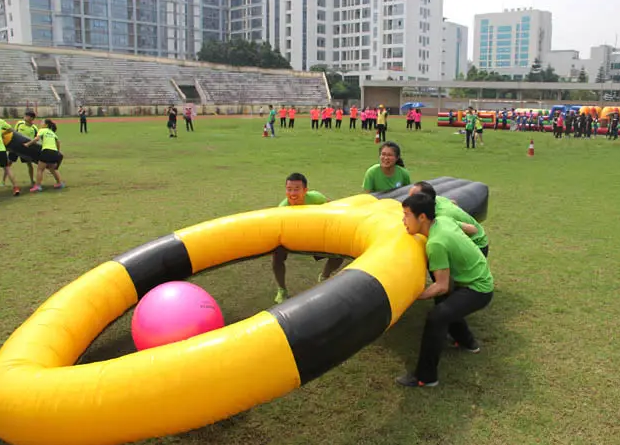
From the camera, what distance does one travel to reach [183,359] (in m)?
3.48

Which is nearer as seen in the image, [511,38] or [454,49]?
[454,49]

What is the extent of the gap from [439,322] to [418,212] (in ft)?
2.84

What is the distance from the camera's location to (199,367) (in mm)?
3451

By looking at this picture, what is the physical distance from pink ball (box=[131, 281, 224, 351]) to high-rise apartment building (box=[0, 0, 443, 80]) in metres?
96.9

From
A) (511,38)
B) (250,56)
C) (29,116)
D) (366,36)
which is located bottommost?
(29,116)

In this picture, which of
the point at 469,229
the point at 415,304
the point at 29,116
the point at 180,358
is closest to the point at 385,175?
the point at 415,304

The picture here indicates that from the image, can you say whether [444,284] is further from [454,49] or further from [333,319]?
[454,49]

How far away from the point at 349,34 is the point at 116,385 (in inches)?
4310

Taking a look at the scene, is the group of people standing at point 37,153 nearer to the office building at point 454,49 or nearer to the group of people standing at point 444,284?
the group of people standing at point 444,284

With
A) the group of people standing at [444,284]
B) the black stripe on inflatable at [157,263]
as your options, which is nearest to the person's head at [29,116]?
the black stripe on inflatable at [157,263]

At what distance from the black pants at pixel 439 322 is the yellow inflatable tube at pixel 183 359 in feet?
0.78

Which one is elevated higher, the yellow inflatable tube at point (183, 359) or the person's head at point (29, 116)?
the person's head at point (29, 116)

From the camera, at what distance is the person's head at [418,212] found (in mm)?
4578

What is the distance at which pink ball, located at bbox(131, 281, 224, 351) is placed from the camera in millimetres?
4430
